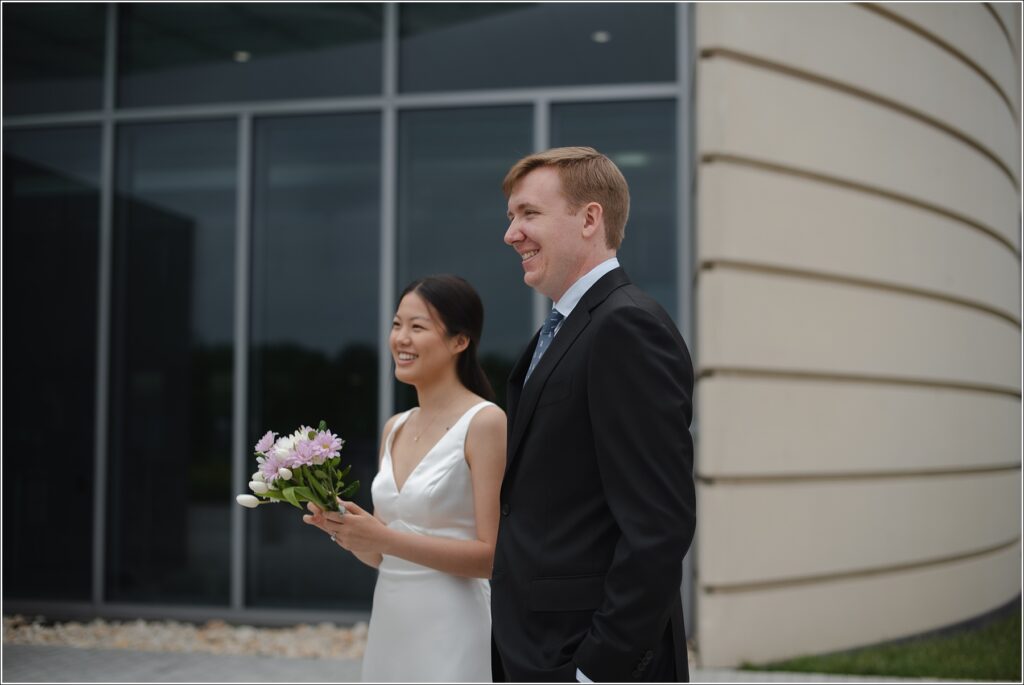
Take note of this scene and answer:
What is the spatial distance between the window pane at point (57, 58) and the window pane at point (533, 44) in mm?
2463

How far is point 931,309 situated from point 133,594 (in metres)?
6.09

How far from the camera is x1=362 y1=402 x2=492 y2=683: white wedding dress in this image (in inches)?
115

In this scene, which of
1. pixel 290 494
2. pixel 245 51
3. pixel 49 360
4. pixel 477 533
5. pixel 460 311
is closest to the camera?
pixel 290 494

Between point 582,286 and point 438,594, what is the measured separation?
3.82ft

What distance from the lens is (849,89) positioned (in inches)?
242

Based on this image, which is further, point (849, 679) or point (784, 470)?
point (784, 470)

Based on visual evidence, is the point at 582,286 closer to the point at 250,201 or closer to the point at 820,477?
the point at 820,477

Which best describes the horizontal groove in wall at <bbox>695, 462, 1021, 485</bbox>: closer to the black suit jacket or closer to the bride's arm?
the bride's arm

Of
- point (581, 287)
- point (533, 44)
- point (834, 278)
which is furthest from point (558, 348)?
point (533, 44)

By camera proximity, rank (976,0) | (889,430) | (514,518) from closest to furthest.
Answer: (514,518)
(889,430)
(976,0)

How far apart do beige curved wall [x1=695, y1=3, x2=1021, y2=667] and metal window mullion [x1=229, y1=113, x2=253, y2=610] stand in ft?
11.5

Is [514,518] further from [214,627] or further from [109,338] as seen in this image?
[109,338]

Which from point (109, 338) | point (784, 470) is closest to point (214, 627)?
point (109, 338)

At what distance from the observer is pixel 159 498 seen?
7719 mm
